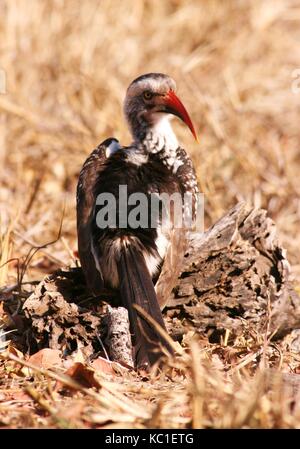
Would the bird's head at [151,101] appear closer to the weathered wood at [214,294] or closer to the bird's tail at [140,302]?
Answer: the weathered wood at [214,294]

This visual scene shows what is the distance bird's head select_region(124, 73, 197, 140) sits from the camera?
15.0ft

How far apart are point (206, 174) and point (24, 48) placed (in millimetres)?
2394

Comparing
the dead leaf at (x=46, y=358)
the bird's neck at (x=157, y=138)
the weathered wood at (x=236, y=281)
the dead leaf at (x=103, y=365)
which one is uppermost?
the bird's neck at (x=157, y=138)

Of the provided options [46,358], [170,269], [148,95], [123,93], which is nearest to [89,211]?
[170,269]

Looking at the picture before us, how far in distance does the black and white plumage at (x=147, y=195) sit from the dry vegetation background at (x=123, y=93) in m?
0.76

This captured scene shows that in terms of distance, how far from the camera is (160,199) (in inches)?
160

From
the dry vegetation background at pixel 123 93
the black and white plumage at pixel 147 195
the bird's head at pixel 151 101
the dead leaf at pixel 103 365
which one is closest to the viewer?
the dead leaf at pixel 103 365

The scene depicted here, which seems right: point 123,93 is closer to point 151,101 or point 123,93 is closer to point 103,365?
point 151,101

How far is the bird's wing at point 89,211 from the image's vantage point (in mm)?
3871

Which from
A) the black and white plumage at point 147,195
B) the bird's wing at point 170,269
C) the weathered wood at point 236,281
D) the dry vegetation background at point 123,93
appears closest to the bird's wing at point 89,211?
the black and white plumage at point 147,195

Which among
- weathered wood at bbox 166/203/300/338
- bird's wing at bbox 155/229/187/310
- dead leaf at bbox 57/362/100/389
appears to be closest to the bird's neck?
weathered wood at bbox 166/203/300/338

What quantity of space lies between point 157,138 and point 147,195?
0.57m

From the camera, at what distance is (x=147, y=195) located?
13.3ft

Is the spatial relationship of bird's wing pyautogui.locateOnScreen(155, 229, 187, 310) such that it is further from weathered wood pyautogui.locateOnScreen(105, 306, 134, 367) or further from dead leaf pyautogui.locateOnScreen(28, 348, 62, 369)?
dead leaf pyautogui.locateOnScreen(28, 348, 62, 369)
